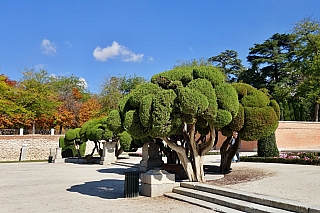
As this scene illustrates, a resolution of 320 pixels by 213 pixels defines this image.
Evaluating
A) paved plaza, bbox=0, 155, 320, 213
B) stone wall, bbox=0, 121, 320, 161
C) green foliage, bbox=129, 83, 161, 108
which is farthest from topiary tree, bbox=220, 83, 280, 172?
stone wall, bbox=0, 121, 320, 161

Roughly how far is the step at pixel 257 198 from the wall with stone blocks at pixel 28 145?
24352 millimetres

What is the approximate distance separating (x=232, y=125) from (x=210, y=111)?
2287 millimetres

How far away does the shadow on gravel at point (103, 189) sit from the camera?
8.32 meters

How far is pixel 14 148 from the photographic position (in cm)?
2694

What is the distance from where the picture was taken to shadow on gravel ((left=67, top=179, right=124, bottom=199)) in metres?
8.32

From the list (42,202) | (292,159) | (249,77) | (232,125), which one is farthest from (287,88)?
(42,202)

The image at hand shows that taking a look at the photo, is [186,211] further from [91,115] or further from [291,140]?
[91,115]

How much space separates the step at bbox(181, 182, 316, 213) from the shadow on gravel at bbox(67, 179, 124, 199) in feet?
7.90

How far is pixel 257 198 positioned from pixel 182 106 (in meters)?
2.71

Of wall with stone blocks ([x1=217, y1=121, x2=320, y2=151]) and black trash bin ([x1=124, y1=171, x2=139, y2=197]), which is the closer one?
black trash bin ([x1=124, y1=171, x2=139, y2=197])

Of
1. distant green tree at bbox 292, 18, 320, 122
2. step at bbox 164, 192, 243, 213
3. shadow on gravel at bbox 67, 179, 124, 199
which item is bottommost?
shadow on gravel at bbox 67, 179, 124, 199

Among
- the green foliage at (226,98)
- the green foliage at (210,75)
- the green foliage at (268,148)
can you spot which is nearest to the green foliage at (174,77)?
the green foliage at (210,75)

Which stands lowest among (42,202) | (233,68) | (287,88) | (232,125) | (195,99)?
(42,202)

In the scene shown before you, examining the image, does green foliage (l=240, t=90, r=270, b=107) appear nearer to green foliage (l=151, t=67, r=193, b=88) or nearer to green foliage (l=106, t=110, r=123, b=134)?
green foliage (l=151, t=67, r=193, b=88)
